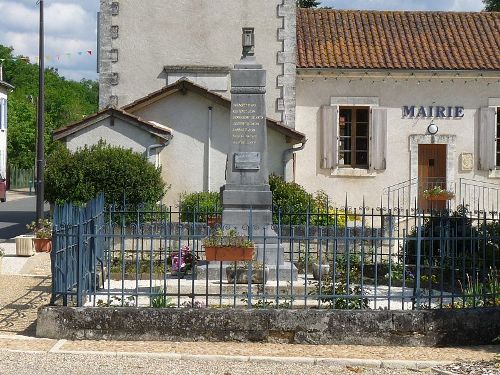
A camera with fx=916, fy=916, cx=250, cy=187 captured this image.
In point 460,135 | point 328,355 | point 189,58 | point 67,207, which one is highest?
A: point 189,58

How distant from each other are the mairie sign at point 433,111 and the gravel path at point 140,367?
1558 cm

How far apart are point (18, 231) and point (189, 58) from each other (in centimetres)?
618

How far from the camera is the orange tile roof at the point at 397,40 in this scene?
75.2 feet

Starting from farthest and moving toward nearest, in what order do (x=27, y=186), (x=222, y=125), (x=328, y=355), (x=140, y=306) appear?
(x=27, y=186) → (x=222, y=125) → (x=140, y=306) → (x=328, y=355)

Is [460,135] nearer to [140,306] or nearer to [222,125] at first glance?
[222,125]

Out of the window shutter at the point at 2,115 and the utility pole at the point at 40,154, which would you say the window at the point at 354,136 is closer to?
the utility pole at the point at 40,154

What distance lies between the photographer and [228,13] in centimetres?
2255

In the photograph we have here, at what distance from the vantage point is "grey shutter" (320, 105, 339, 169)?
22.9 metres

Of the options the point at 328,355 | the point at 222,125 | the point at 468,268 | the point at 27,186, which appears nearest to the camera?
the point at 328,355

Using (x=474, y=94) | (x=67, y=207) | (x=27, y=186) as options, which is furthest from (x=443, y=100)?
(x=27, y=186)

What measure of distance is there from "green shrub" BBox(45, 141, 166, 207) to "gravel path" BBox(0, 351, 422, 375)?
1058cm

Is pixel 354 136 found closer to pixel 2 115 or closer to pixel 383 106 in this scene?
pixel 383 106

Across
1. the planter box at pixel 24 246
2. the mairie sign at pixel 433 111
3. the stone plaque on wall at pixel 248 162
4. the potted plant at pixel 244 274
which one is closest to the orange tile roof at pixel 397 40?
the mairie sign at pixel 433 111

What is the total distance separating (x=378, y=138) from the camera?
23.0 meters
